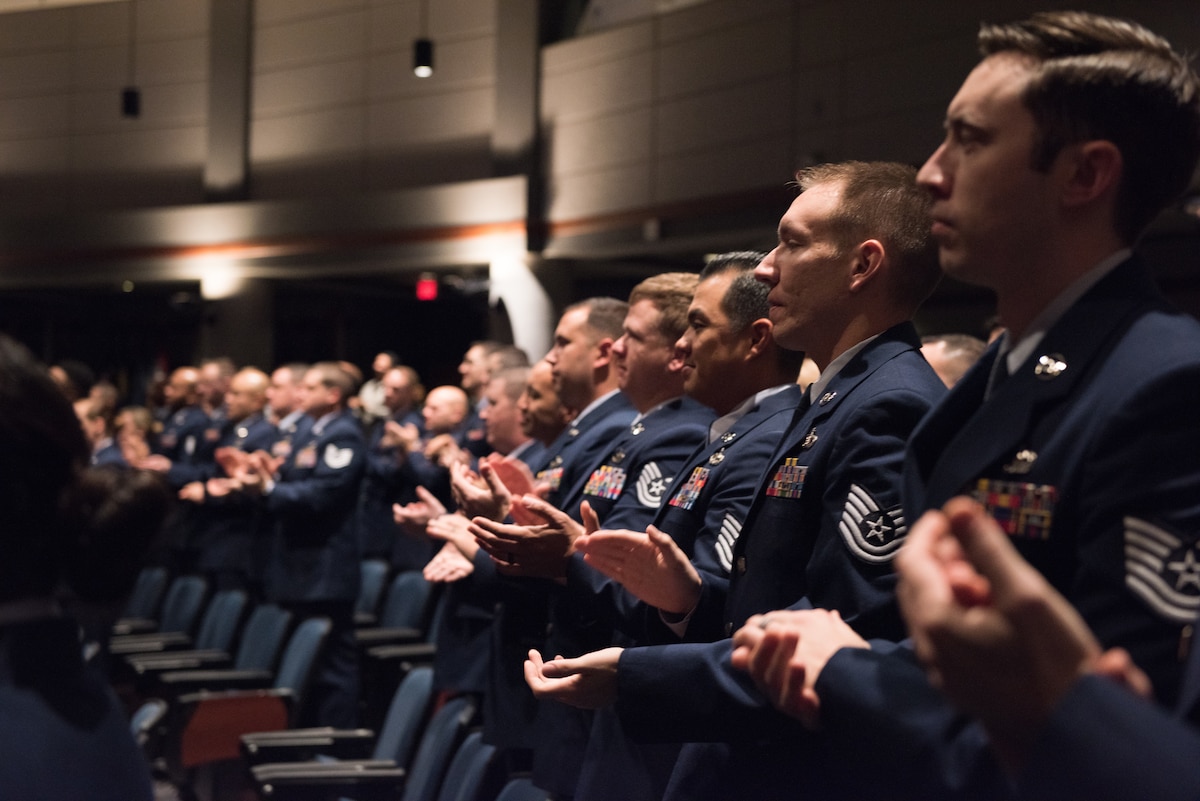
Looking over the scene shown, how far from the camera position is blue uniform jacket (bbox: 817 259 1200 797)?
109cm

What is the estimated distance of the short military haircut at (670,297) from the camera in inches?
122

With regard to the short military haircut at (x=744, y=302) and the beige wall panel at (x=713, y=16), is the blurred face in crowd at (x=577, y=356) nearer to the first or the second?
the short military haircut at (x=744, y=302)

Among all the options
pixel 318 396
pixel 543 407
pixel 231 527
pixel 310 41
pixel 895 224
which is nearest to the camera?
pixel 895 224

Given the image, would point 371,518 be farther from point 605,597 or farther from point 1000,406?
point 1000,406

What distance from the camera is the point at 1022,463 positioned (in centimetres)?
122

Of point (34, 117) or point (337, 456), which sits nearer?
point (337, 456)

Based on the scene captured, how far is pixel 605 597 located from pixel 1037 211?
4.41 feet

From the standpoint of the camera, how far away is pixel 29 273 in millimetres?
12328

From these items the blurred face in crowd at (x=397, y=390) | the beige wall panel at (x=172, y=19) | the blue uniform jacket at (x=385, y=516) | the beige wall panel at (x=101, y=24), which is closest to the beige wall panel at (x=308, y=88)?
the beige wall panel at (x=172, y=19)

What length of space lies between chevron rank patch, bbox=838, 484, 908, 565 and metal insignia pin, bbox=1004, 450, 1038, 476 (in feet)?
1.36

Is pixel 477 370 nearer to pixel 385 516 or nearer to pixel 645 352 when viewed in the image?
pixel 385 516

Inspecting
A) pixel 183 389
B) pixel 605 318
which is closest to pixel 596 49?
pixel 183 389

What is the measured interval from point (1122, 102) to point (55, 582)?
1.18m

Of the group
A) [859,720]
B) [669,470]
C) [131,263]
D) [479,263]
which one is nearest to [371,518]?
[479,263]
